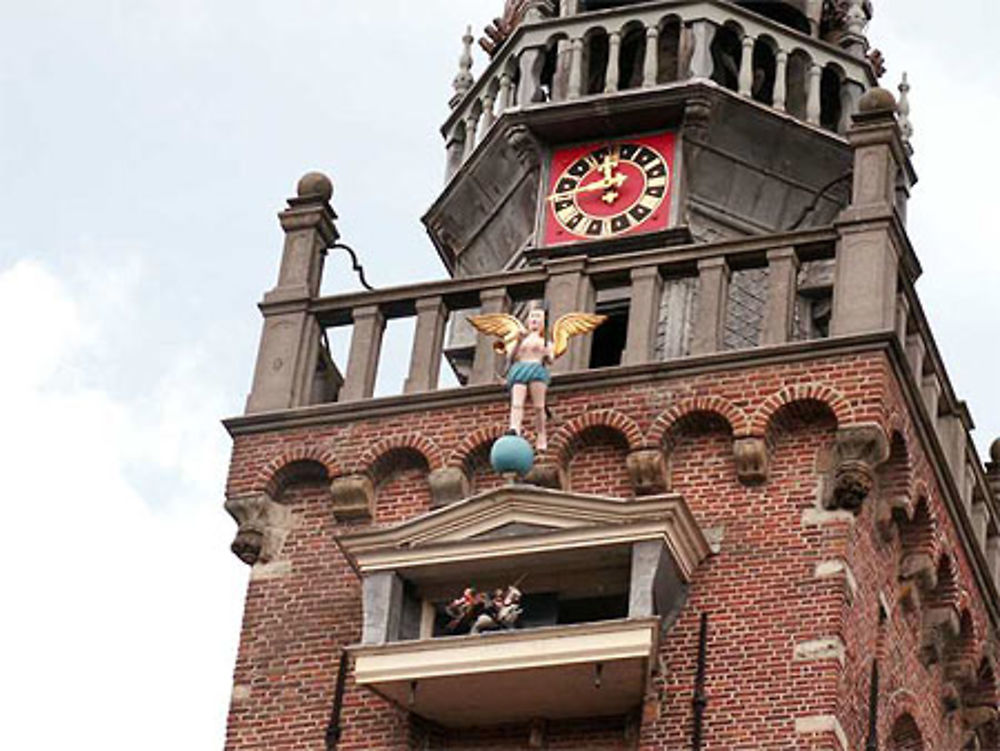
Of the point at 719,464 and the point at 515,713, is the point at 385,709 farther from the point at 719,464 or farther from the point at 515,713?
the point at 719,464

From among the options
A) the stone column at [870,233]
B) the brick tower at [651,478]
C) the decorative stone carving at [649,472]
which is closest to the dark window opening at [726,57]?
the brick tower at [651,478]

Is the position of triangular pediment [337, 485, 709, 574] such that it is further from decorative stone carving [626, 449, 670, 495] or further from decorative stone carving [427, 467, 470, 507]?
decorative stone carving [427, 467, 470, 507]

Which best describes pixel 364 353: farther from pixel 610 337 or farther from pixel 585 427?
pixel 610 337

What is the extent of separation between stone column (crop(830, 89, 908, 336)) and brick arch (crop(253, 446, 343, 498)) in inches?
165

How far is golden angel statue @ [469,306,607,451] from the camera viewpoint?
26938mm

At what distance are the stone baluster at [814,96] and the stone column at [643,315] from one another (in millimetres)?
3676

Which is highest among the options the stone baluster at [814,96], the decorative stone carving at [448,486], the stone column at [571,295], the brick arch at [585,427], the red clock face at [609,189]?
the stone baluster at [814,96]

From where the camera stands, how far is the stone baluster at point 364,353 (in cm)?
2827

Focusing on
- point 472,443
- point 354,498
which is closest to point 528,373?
point 472,443

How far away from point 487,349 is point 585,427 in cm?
139

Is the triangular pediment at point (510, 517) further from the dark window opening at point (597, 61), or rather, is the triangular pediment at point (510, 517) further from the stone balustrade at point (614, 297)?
the dark window opening at point (597, 61)

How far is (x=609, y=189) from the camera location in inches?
1214

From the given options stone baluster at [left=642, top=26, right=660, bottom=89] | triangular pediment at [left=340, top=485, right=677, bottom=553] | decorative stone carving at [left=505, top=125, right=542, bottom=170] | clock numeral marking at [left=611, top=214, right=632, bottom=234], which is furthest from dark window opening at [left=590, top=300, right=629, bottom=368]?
triangular pediment at [left=340, top=485, right=677, bottom=553]

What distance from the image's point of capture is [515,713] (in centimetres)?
2592
